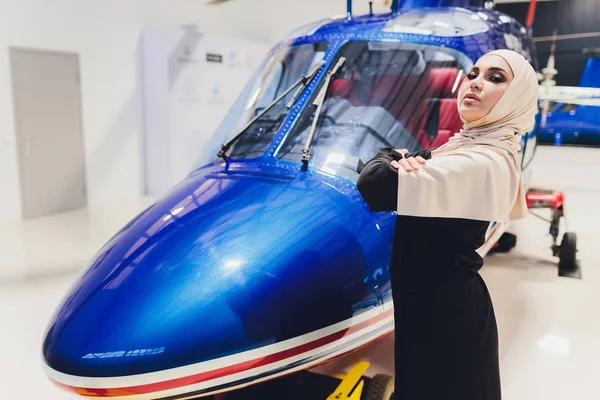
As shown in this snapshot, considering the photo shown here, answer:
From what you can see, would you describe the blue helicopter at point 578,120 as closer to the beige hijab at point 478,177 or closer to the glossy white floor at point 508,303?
the glossy white floor at point 508,303

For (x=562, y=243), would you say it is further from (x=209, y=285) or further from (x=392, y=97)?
(x=209, y=285)

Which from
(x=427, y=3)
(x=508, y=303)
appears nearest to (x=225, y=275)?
(x=508, y=303)

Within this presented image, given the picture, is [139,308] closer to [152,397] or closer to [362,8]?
[152,397]

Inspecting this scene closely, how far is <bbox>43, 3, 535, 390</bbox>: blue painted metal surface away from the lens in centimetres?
160

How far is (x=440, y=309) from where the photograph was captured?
156 centimetres

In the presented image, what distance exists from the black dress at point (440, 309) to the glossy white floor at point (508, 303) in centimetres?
121

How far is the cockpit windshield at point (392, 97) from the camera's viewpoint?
8.39 ft

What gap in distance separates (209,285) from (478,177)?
34.5 inches

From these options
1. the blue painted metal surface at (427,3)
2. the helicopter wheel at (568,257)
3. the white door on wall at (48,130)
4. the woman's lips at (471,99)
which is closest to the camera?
the woman's lips at (471,99)

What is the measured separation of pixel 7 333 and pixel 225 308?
2.33 metres

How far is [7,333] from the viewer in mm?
3295

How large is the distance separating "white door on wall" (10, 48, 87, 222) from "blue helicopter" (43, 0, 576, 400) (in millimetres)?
4407

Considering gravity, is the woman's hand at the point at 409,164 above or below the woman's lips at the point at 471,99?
below

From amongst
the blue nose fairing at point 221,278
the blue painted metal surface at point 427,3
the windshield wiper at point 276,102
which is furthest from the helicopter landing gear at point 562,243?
the blue nose fairing at point 221,278
